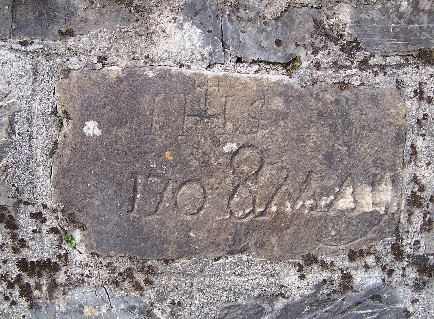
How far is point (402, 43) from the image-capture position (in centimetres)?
206

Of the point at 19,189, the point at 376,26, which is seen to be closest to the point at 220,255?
the point at 19,189

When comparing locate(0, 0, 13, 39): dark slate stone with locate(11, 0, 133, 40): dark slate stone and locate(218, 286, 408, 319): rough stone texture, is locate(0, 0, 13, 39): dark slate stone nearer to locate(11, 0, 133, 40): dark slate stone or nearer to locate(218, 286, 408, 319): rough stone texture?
locate(11, 0, 133, 40): dark slate stone

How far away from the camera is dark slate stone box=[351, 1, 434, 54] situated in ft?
6.68

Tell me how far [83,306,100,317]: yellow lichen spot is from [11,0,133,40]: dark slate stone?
1495 millimetres

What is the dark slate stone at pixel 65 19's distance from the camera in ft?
6.39

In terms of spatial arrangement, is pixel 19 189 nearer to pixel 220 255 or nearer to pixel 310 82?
pixel 220 255

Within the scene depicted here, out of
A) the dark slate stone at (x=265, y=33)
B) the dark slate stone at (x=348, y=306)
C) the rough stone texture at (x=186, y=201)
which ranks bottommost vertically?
the dark slate stone at (x=348, y=306)

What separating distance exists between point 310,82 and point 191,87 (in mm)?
650

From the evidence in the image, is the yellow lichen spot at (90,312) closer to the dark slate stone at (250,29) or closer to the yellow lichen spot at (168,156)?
the yellow lichen spot at (168,156)

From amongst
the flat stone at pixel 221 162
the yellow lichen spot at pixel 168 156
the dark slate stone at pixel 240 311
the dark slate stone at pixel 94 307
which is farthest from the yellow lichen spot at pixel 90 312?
the yellow lichen spot at pixel 168 156

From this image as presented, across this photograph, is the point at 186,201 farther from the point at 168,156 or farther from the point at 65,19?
the point at 65,19

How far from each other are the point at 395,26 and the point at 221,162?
4.11 ft

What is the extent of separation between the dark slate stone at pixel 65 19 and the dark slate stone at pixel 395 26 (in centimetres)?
129

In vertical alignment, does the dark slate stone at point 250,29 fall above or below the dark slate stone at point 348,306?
above
